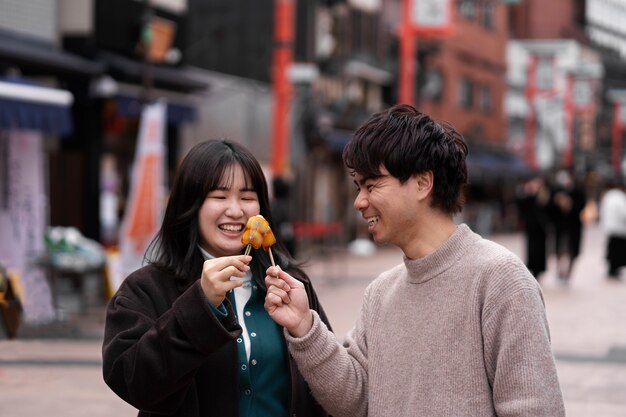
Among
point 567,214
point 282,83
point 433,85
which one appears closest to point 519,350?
point 567,214

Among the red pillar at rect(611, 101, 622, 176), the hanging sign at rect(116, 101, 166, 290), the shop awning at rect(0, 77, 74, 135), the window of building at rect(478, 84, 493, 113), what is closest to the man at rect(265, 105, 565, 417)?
the shop awning at rect(0, 77, 74, 135)

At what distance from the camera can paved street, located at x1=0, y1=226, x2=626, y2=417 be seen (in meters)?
8.69

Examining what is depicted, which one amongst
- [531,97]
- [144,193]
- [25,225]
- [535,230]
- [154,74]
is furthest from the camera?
[531,97]

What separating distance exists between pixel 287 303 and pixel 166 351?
377 millimetres

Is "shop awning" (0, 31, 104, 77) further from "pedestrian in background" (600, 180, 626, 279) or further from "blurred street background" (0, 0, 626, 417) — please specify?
"pedestrian in background" (600, 180, 626, 279)

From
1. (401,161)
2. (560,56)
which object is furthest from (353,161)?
(560,56)

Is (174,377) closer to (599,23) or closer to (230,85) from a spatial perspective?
(230,85)

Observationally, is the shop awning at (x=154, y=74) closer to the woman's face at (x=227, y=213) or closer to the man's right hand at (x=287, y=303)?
the woman's face at (x=227, y=213)

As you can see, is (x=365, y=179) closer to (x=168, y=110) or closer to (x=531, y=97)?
(x=168, y=110)

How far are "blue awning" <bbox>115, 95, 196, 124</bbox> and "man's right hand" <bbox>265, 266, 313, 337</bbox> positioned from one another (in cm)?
1601

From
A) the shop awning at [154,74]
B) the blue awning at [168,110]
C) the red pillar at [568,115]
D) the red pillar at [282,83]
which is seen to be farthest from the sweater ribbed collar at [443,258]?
the red pillar at [568,115]

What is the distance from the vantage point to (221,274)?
3156 mm

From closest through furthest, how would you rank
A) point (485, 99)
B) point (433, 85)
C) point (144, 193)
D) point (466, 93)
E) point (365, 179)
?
point (365, 179) → point (144, 193) → point (433, 85) → point (466, 93) → point (485, 99)

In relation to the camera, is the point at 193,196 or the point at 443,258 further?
the point at 193,196
